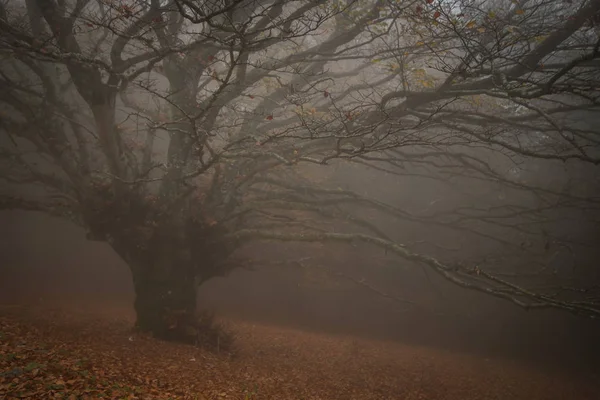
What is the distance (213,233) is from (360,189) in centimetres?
1433

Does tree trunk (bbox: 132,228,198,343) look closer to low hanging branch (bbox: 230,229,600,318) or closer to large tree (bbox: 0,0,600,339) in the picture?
large tree (bbox: 0,0,600,339)

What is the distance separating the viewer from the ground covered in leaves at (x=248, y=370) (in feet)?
13.3

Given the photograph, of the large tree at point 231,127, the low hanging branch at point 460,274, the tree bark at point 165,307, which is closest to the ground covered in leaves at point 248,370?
the tree bark at point 165,307

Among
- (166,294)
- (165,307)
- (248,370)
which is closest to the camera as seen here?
(248,370)

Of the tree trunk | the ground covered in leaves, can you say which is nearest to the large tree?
the tree trunk

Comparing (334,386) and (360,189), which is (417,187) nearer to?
(360,189)

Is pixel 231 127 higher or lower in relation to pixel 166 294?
higher

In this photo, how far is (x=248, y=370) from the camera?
21.7 feet

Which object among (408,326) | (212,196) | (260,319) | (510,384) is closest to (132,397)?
(212,196)

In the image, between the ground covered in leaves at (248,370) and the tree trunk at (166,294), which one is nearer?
the ground covered in leaves at (248,370)

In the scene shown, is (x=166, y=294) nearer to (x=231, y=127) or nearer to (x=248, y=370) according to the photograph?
(x=248, y=370)

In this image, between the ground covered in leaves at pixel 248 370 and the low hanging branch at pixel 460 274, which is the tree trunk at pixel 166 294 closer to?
the ground covered in leaves at pixel 248 370

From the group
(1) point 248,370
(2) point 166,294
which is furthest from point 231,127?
(1) point 248,370

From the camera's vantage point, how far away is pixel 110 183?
8.30 meters
